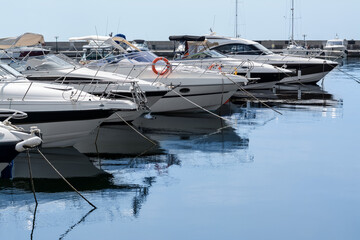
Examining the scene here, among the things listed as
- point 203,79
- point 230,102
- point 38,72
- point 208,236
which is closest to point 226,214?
point 208,236

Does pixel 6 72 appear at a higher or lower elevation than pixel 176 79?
higher

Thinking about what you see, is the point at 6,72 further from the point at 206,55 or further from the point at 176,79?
the point at 206,55

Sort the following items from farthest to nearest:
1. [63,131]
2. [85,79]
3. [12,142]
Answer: [85,79]
[63,131]
[12,142]

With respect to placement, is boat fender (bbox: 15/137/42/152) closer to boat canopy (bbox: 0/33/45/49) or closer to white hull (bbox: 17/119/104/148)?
white hull (bbox: 17/119/104/148)

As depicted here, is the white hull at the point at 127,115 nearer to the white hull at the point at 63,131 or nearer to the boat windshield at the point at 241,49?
the white hull at the point at 63,131

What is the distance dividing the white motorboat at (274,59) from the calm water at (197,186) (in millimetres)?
10163

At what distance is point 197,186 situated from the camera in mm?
10766

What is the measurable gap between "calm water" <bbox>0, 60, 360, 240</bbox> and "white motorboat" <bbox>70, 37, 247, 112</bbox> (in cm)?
136

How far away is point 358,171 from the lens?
12.1m

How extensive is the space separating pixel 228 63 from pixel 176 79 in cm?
620

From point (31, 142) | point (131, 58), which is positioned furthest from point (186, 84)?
point (31, 142)

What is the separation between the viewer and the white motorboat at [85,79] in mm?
15143

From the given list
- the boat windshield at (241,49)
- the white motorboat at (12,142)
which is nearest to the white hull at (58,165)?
the white motorboat at (12,142)

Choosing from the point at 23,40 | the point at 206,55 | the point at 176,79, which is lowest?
the point at 176,79
